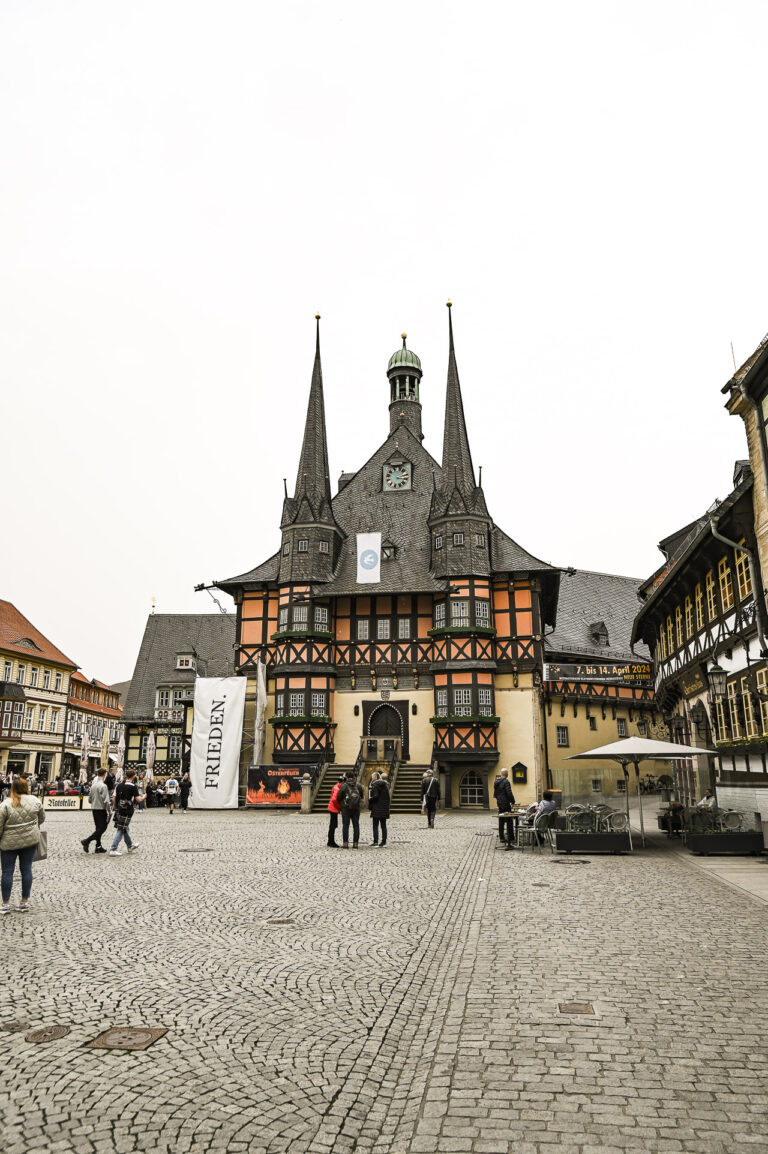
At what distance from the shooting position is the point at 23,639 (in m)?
55.6

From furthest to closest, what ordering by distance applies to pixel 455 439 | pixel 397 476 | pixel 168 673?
pixel 168 673, pixel 397 476, pixel 455 439

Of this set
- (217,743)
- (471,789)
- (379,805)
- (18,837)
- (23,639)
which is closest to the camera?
(18,837)

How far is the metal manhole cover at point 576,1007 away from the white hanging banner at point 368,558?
32.4 metres

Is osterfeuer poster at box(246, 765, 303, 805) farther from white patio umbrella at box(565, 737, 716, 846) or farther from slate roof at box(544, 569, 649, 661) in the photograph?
slate roof at box(544, 569, 649, 661)

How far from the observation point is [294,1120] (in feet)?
14.6

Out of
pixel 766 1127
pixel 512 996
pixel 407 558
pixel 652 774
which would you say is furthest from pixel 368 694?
pixel 766 1127

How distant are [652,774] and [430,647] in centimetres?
2123

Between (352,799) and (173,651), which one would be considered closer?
(352,799)

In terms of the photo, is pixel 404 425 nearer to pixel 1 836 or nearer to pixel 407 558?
pixel 407 558

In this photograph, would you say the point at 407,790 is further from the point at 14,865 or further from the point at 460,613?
the point at 14,865

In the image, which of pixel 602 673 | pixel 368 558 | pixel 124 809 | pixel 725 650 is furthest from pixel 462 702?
pixel 124 809

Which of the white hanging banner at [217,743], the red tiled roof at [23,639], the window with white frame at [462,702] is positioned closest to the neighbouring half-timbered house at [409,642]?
the window with white frame at [462,702]

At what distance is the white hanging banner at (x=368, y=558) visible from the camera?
38.7m

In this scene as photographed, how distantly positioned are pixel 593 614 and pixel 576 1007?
5362 cm
